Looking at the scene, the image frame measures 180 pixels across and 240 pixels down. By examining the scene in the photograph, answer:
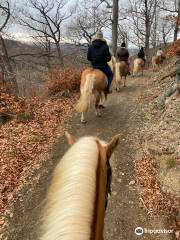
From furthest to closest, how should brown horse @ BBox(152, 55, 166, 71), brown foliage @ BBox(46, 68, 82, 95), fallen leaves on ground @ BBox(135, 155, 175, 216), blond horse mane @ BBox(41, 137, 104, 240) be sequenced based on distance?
brown horse @ BBox(152, 55, 166, 71)
brown foliage @ BBox(46, 68, 82, 95)
fallen leaves on ground @ BBox(135, 155, 175, 216)
blond horse mane @ BBox(41, 137, 104, 240)

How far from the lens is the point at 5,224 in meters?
6.79

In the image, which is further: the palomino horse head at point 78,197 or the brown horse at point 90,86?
the brown horse at point 90,86

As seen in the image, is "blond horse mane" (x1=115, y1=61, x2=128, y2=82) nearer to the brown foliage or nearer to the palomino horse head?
the brown foliage

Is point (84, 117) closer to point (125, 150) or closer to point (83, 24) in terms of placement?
point (125, 150)

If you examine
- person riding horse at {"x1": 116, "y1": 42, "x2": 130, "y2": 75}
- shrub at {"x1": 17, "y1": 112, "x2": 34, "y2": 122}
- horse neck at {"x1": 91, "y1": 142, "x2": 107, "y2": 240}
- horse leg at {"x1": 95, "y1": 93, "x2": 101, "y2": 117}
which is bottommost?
shrub at {"x1": 17, "y1": 112, "x2": 34, "y2": 122}

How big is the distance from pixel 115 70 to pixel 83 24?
22099 mm

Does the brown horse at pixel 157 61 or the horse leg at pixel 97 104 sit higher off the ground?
the brown horse at pixel 157 61

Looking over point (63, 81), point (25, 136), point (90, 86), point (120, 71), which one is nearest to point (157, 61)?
point (120, 71)

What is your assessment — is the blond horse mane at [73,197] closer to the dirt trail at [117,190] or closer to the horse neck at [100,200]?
the horse neck at [100,200]

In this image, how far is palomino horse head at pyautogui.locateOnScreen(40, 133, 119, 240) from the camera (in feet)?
7.93

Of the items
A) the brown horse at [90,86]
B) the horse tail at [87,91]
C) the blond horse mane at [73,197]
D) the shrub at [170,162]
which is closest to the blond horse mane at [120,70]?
the brown horse at [90,86]

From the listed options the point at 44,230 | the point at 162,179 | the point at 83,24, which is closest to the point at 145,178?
the point at 162,179

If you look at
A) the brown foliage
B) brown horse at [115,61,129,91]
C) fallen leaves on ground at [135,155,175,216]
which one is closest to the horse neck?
fallen leaves on ground at [135,155,175,216]

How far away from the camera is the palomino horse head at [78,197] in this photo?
242 cm
